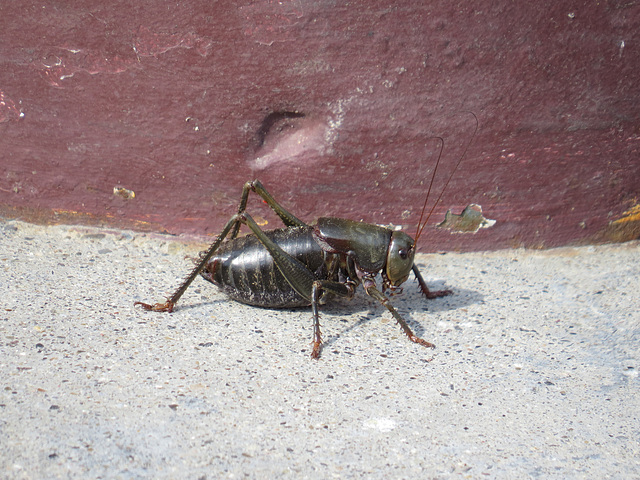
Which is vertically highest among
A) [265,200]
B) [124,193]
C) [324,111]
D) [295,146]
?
[324,111]

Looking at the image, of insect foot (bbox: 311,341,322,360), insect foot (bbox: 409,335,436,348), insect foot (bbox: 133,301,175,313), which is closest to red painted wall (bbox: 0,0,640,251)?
insect foot (bbox: 133,301,175,313)

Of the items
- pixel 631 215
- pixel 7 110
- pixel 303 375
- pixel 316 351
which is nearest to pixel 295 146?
pixel 316 351

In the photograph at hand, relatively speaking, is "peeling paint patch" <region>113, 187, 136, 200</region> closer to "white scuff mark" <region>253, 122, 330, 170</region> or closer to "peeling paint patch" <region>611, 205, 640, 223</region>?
"white scuff mark" <region>253, 122, 330, 170</region>

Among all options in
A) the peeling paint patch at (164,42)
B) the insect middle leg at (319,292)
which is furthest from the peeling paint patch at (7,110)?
the insect middle leg at (319,292)

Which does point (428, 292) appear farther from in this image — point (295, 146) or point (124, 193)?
point (124, 193)

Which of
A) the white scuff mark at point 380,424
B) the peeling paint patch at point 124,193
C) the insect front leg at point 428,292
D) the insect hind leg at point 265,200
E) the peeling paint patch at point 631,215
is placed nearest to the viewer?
the white scuff mark at point 380,424

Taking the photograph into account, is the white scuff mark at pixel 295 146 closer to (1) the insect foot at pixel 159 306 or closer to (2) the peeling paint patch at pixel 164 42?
(2) the peeling paint patch at pixel 164 42
